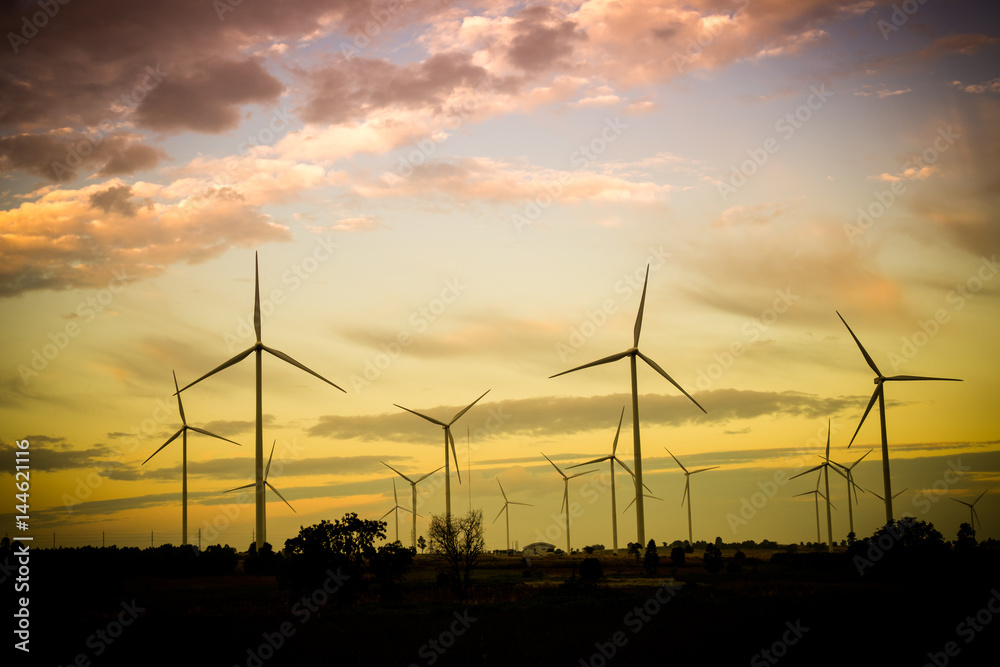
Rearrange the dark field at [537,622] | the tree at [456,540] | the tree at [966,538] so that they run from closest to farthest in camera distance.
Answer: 1. the dark field at [537,622]
2. the tree at [456,540]
3. the tree at [966,538]

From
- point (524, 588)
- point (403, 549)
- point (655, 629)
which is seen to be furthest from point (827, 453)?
point (655, 629)

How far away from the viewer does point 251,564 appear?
112 meters

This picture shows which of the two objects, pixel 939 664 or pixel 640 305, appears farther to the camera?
pixel 640 305

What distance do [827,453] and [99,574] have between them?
128836 millimetres

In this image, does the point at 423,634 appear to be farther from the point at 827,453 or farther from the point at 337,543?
the point at 827,453

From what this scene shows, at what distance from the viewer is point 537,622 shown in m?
62.1

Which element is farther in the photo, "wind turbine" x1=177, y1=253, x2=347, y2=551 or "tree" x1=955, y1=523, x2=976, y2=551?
"tree" x1=955, y1=523, x2=976, y2=551

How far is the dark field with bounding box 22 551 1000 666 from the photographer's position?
49.0m

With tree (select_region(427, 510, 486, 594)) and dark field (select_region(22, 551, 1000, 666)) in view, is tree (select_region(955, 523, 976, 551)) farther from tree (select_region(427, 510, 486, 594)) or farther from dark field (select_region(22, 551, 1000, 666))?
tree (select_region(427, 510, 486, 594))

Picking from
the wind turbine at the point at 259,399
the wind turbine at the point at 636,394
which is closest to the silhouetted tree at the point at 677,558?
the wind turbine at the point at 636,394

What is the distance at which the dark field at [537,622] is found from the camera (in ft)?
161

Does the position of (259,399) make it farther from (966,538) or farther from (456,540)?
(966,538)

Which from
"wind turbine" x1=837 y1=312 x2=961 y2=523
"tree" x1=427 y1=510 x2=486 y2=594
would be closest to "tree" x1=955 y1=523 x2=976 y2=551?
"wind turbine" x1=837 y1=312 x2=961 y2=523

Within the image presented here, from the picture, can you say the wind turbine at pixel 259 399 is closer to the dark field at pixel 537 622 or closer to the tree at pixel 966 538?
the dark field at pixel 537 622
